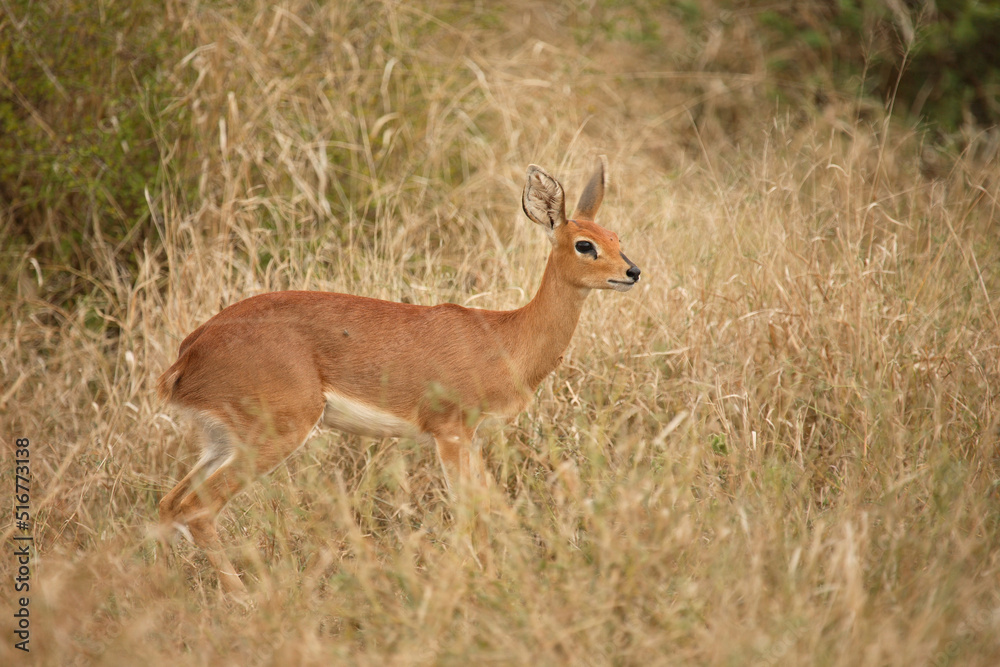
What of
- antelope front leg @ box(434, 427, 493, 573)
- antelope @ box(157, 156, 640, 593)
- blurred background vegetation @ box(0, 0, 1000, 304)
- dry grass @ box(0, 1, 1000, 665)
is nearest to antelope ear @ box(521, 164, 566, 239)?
antelope @ box(157, 156, 640, 593)

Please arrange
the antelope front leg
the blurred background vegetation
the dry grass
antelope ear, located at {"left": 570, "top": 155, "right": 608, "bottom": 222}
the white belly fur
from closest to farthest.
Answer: the dry grass, the antelope front leg, the white belly fur, antelope ear, located at {"left": 570, "top": 155, "right": 608, "bottom": 222}, the blurred background vegetation

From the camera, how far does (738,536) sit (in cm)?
346

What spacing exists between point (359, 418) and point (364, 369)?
22cm

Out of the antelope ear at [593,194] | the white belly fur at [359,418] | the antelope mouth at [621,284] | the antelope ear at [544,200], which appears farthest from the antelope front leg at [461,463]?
the antelope ear at [593,194]

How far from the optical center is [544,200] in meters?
4.51

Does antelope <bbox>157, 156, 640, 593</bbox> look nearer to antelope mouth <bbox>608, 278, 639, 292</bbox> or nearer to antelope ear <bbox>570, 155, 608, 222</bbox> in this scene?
antelope mouth <bbox>608, 278, 639, 292</bbox>

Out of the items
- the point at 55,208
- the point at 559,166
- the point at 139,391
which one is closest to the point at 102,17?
the point at 55,208

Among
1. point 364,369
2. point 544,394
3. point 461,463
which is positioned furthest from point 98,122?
point 461,463

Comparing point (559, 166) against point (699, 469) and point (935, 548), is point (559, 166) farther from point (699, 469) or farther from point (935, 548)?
point (935, 548)

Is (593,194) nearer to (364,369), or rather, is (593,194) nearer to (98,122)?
(364,369)

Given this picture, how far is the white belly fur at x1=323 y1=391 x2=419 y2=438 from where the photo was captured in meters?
4.26

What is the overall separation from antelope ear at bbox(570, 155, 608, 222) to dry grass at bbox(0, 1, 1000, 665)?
2.65 feet

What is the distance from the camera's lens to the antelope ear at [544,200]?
14.5 ft

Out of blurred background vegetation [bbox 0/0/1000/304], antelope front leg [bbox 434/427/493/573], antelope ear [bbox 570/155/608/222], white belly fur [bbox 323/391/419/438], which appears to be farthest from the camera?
blurred background vegetation [bbox 0/0/1000/304]
